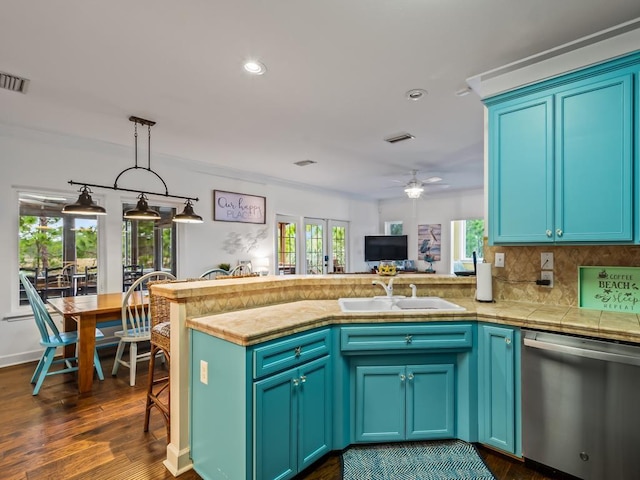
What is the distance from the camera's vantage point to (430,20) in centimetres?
195

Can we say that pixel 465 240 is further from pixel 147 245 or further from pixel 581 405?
pixel 147 245

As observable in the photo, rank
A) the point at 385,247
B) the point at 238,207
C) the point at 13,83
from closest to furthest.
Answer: the point at 13,83, the point at 238,207, the point at 385,247

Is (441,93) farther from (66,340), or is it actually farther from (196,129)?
(66,340)

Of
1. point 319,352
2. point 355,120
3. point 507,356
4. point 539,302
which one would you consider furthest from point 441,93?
point 319,352

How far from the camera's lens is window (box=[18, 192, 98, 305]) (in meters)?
3.89

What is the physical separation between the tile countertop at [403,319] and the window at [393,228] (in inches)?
257

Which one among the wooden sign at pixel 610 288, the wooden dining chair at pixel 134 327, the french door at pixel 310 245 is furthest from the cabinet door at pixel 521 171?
the french door at pixel 310 245

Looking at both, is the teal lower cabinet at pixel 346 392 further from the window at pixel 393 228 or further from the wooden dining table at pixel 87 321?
the window at pixel 393 228

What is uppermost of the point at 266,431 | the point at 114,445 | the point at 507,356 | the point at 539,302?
the point at 539,302

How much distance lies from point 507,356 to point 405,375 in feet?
2.04

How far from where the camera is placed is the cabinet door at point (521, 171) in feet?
7.29

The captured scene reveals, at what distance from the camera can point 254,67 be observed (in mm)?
2447

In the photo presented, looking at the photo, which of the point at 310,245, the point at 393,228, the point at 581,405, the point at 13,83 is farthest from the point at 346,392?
the point at 393,228

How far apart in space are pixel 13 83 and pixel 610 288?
4.68 meters
